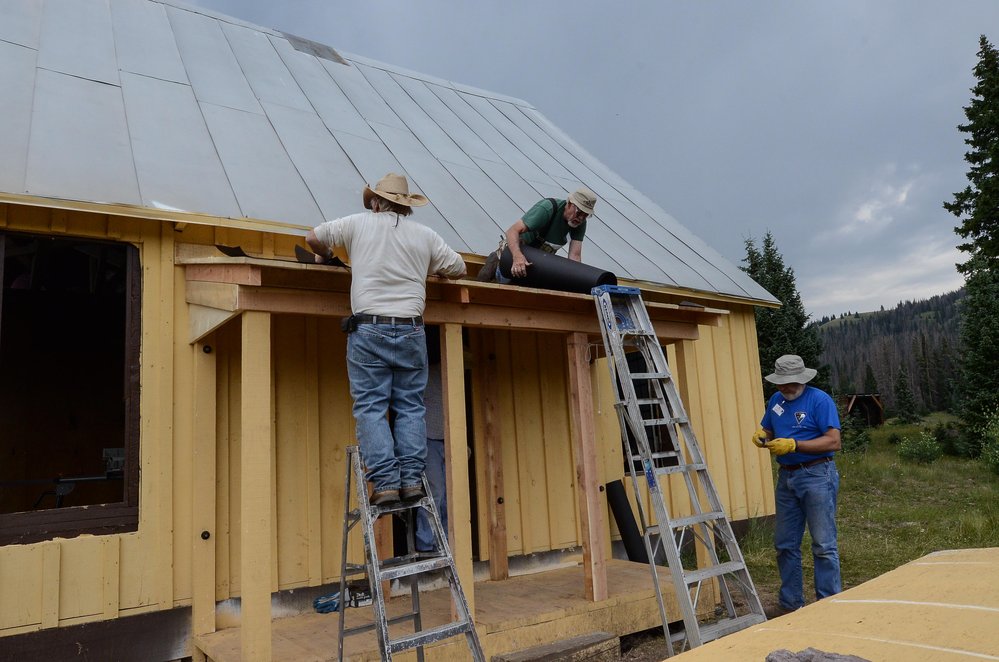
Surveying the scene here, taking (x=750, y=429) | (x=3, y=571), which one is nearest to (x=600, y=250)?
(x=750, y=429)

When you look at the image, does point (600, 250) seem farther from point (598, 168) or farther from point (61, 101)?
point (61, 101)

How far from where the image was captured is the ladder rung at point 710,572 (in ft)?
14.1

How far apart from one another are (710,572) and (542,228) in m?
2.99

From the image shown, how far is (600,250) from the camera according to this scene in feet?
24.8

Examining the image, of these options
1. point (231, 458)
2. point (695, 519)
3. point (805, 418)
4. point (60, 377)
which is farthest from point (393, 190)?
point (60, 377)

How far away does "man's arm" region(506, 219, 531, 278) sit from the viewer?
5.43 meters

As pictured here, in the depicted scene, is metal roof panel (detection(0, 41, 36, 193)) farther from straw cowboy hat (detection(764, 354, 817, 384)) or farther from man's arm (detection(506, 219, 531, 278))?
straw cowboy hat (detection(764, 354, 817, 384))

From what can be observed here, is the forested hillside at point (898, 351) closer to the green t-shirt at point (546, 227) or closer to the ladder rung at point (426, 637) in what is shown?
the green t-shirt at point (546, 227)

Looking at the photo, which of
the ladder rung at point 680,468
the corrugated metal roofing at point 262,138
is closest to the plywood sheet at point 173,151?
the corrugated metal roofing at point 262,138

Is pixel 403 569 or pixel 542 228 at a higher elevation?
pixel 542 228

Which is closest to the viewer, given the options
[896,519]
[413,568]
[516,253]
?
[413,568]

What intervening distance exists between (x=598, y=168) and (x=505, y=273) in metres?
5.39

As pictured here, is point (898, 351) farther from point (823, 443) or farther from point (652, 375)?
point (652, 375)

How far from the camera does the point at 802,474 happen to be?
5.34 meters
